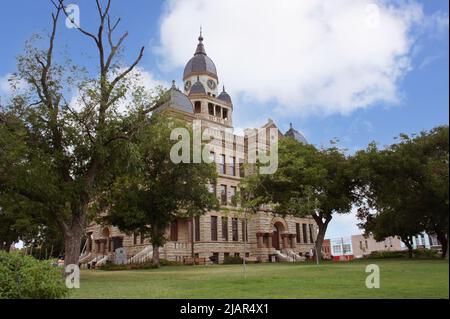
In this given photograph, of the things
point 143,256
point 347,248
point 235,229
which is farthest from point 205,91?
point 347,248

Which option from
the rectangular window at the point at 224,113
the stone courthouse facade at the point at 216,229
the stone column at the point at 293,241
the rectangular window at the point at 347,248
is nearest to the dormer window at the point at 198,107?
the stone courthouse facade at the point at 216,229

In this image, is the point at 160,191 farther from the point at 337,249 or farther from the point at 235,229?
the point at 337,249

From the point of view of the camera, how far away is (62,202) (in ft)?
65.7

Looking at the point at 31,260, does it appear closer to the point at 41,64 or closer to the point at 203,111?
the point at 41,64

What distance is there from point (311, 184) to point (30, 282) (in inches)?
1013

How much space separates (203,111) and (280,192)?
25.7 m

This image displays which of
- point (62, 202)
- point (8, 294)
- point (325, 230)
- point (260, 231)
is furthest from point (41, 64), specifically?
point (260, 231)

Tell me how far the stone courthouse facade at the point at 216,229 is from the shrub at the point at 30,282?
2993cm

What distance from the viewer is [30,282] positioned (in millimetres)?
11422

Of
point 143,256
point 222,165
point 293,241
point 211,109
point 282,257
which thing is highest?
point 211,109

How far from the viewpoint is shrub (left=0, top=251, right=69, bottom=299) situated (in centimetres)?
1135

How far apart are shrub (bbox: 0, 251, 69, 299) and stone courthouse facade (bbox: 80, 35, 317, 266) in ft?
98.2

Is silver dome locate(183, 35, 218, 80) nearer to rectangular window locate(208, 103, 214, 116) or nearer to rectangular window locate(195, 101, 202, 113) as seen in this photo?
rectangular window locate(208, 103, 214, 116)

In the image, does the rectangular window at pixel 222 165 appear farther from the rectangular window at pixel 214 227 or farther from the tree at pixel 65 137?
the tree at pixel 65 137
